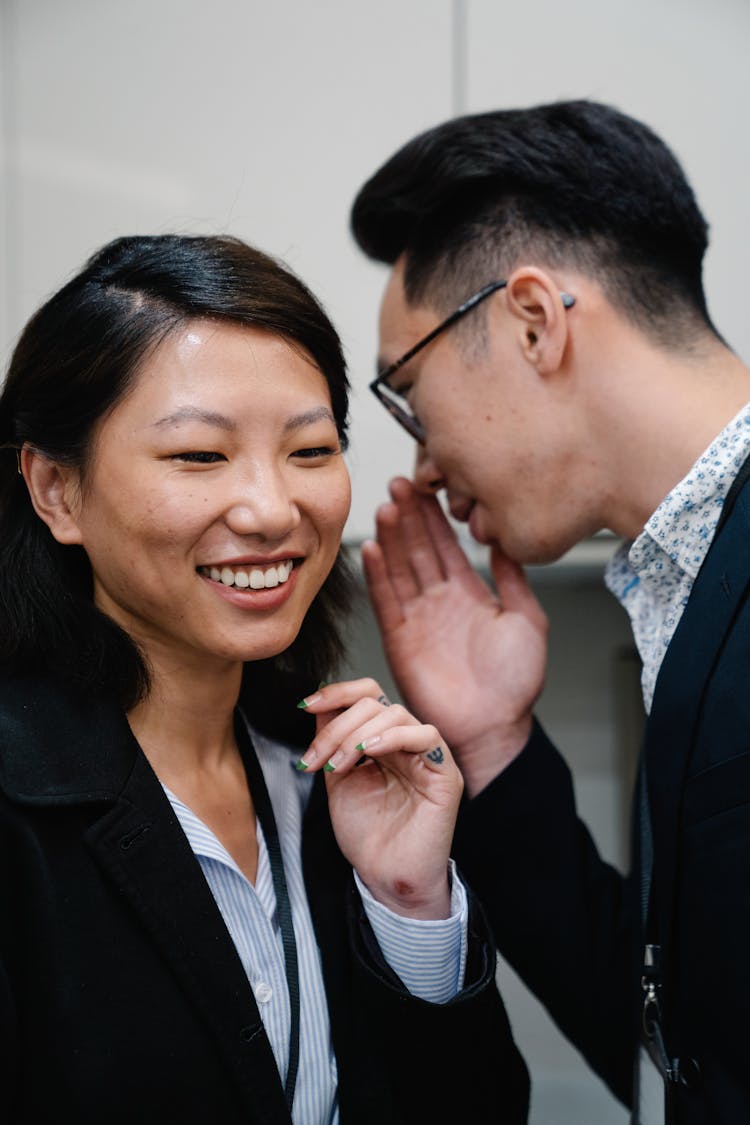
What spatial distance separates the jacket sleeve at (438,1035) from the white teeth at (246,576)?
1.09 feet

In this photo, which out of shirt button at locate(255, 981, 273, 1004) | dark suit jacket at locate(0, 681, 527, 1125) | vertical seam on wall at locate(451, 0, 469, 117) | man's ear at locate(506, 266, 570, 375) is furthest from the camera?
vertical seam on wall at locate(451, 0, 469, 117)

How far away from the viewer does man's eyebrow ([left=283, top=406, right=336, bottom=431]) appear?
0.86m

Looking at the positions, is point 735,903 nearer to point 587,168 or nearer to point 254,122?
point 587,168

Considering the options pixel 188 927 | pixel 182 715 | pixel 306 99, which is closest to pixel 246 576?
pixel 182 715

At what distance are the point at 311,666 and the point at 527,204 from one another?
0.57 metres

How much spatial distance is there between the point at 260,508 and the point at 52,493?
208 mm

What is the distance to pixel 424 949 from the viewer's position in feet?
3.09

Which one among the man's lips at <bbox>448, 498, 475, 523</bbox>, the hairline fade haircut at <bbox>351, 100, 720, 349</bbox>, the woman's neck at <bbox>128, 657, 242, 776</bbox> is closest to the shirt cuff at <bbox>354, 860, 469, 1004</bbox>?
the woman's neck at <bbox>128, 657, 242, 776</bbox>

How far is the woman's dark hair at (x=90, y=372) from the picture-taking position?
0.85 meters

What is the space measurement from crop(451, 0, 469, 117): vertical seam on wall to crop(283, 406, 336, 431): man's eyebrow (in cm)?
69

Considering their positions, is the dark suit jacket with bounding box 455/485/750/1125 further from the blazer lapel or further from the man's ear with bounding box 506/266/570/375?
the blazer lapel

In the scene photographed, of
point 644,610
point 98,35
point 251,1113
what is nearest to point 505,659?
point 644,610

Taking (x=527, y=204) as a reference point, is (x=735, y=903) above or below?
below

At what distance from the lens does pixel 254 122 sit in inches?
55.1
